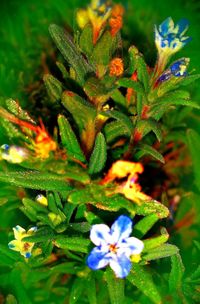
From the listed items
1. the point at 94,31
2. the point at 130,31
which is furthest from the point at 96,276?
the point at 130,31

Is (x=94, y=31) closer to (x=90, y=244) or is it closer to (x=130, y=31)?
(x=90, y=244)

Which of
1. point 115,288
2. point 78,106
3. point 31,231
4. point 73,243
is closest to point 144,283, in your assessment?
point 115,288

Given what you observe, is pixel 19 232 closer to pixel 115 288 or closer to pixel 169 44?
pixel 115 288

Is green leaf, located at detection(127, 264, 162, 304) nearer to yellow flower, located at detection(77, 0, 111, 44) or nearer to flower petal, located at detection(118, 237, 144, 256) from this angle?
flower petal, located at detection(118, 237, 144, 256)

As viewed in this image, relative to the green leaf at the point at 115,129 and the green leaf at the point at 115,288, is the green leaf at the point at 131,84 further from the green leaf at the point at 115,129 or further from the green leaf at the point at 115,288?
the green leaf at the point at 115,288

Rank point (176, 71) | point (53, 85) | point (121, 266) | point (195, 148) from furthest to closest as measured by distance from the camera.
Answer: point (195, 148) < point (53, 85) < point (176, 71) < point (121, 266)
